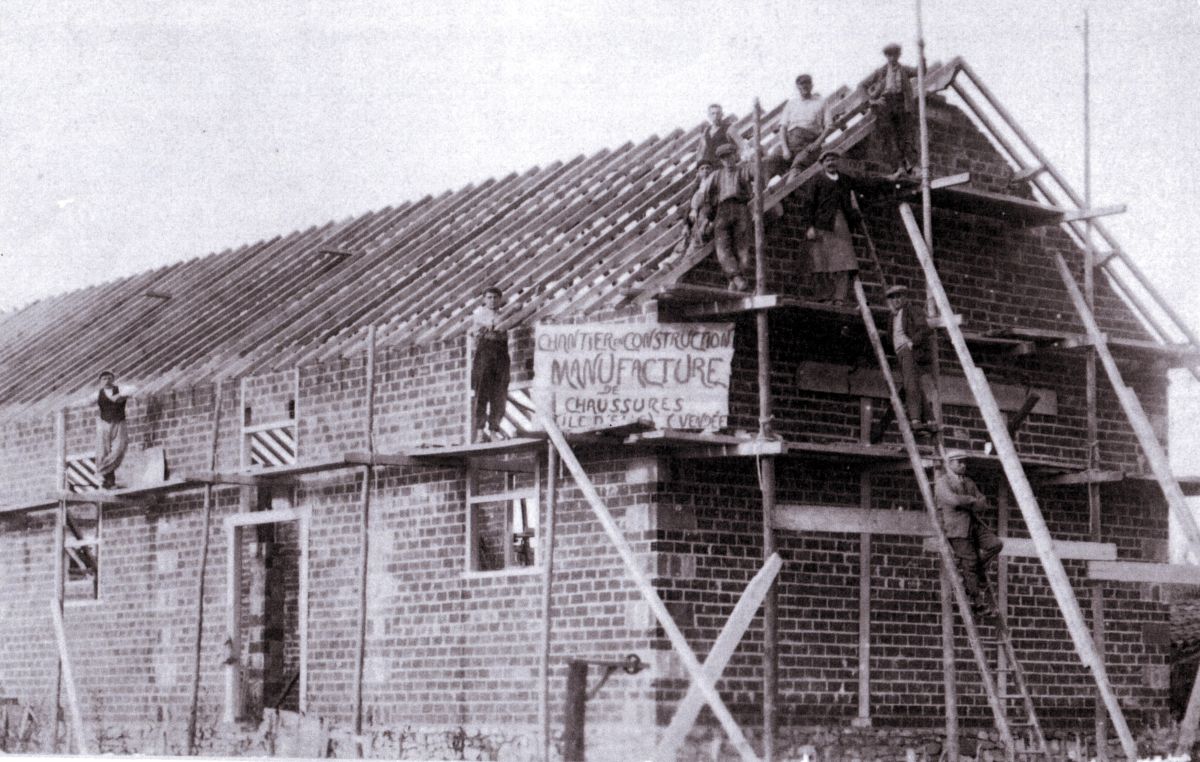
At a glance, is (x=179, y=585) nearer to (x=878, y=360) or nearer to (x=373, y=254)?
(x=373, y=254)

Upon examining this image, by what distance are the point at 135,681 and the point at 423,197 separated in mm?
8692

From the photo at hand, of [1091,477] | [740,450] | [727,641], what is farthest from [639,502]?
[1091,477]

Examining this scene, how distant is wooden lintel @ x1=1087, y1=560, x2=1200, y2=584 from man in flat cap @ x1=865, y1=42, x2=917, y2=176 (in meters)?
5.21

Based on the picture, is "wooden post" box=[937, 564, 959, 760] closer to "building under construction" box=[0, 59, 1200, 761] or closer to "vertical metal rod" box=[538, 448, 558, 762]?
"building under construction" box=[0, 59, 1200, 761]

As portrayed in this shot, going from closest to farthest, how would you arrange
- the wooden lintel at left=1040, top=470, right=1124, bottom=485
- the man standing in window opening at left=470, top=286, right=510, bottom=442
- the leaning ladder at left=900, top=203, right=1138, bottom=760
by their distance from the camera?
the leaning ladder at left=900, top=203, right=1138, bottom=760, the man standing in window opening at left=470, top=286, right=510, bottom=442, the wooden lintel at left=1040, top=470, right=1124, bottom=485

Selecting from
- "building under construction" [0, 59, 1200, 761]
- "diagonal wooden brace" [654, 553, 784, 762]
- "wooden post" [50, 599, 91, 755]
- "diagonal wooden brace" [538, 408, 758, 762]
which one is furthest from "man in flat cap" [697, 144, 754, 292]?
"wooden post" [50, 599, 91, 755]

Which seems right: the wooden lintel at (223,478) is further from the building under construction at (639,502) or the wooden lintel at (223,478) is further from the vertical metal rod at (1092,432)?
the vertical metal rod at (1092,432)

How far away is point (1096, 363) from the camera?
26.0 m

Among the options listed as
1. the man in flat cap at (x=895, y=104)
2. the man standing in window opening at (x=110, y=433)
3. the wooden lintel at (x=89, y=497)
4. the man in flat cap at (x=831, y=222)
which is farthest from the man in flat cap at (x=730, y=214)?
the wooden lintel at (x=89, y=497)

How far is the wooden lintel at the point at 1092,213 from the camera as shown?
24438 mm

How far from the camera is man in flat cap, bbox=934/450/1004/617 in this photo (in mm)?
22000

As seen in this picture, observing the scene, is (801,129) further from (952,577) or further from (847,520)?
(952,577)

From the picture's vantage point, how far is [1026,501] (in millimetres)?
21922

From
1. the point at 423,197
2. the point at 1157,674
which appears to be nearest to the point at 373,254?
the point at 423,197
